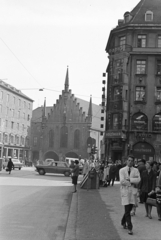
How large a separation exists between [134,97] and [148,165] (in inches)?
1204

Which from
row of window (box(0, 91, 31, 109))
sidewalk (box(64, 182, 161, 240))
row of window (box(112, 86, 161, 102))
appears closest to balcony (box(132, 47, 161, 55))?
row of window (box(112, 86, 161, 102))

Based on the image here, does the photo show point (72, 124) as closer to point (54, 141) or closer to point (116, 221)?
point (54, 141)

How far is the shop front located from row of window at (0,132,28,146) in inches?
1424

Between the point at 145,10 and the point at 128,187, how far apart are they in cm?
4081

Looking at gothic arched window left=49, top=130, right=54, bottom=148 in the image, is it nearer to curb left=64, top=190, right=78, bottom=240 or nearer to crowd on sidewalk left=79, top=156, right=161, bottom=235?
crowd on sidewalk left=79, top=156, right=161, bottom=235

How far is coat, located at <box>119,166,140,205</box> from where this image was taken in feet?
28.4

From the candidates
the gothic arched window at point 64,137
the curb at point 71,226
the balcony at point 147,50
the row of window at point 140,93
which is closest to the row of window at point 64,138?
the gothic arched window at point 64,137

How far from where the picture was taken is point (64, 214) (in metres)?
11.0

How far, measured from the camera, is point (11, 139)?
252 feet

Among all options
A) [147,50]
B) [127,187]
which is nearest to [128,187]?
[127,187]

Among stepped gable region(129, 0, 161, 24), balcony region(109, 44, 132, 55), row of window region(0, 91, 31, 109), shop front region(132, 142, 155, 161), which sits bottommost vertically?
shop front region(132, 142, 155, 161)

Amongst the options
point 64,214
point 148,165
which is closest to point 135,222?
point 64,214

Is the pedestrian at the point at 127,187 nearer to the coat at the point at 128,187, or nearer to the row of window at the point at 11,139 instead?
the coat at the point at 128,187

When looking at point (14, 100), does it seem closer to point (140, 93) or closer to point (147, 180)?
point (140, 93)
